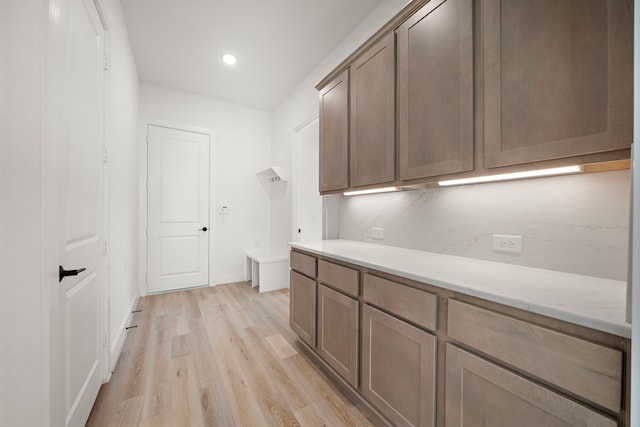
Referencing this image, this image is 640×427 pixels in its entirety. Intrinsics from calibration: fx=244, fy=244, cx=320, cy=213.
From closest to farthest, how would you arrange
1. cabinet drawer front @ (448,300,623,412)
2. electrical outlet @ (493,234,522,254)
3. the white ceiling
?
1. cabinet drawer front @ (448,300,623,412)
2. electrical outlet @ (493,234,522,254)
3. the white ceiling

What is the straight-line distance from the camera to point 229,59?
2934mm

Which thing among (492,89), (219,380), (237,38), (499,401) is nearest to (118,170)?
(237,38)

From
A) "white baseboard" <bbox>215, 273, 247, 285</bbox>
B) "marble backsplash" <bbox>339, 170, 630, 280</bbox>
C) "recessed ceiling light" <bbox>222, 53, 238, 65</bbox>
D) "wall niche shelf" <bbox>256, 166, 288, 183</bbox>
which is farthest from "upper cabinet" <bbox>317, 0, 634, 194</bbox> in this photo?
"white baseboard" <bbox>215, 273, 247, 285</bbox>

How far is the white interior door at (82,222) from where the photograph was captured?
3.72ft

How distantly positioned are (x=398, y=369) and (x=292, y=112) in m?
3.47

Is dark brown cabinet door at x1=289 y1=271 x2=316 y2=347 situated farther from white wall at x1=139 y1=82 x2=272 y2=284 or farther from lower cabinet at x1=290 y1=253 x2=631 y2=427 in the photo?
white wall at x1=139 y1=82 x2=272 y2=284

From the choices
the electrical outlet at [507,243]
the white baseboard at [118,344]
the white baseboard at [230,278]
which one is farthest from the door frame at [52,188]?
the white baseboard at [230,278]

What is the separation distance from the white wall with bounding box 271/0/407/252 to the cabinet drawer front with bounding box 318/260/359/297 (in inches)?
74.1

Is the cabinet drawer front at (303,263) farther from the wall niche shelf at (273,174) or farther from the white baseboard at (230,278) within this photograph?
the white baseboard at (230,278)

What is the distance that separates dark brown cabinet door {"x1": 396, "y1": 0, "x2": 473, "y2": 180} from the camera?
122 cm

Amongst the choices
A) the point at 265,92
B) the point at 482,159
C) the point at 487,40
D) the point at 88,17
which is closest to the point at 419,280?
the point at 482,159

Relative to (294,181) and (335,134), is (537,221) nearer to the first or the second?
(335,134)

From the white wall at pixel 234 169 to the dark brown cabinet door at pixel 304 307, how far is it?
2246 mm

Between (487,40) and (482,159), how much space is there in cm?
54
